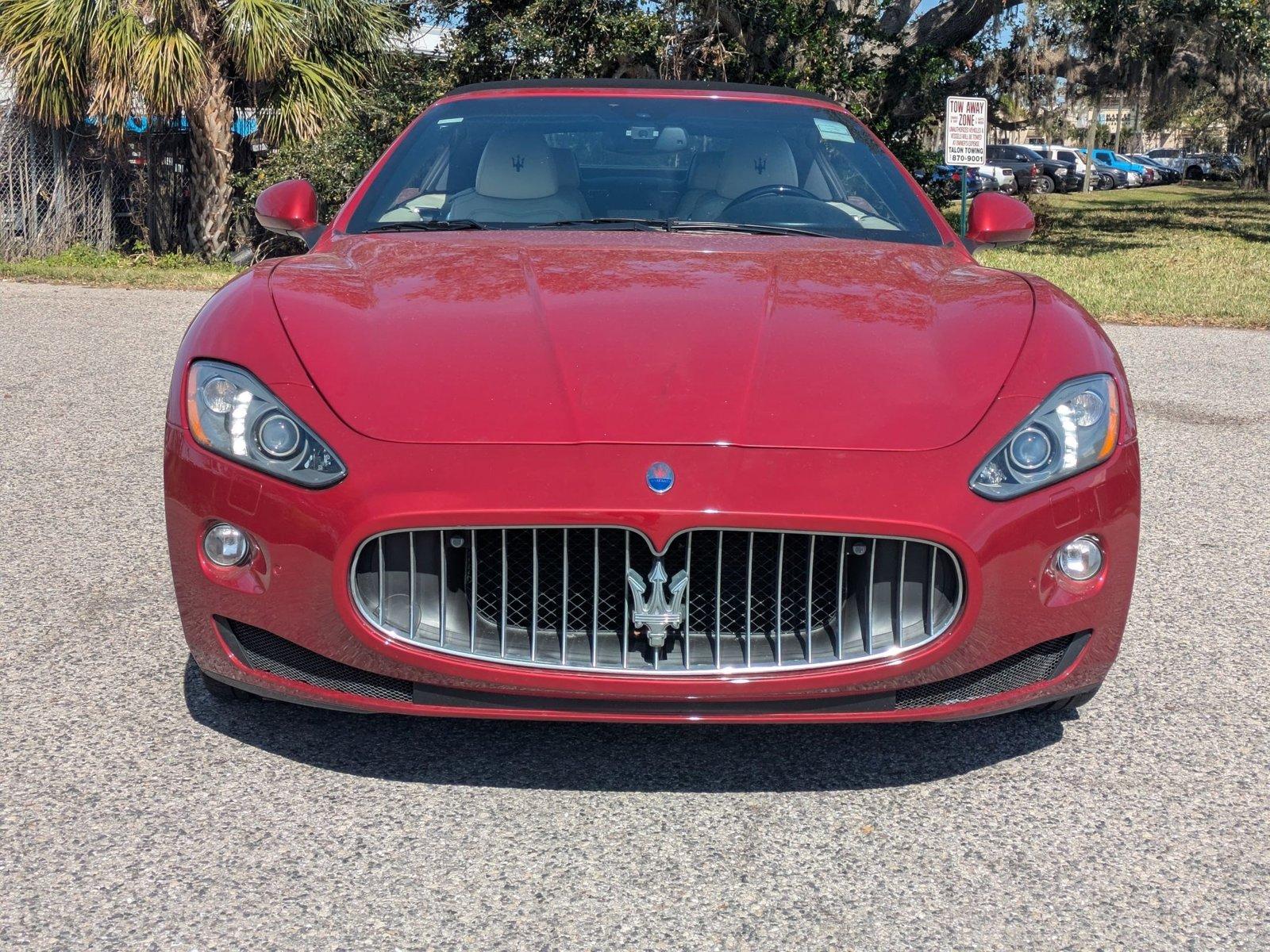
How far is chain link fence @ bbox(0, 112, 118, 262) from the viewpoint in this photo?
47.8 ft

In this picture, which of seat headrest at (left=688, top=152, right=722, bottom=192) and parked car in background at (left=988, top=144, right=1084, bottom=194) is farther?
parked car in background at (left=988, top=144, right=1084, bottom=194)

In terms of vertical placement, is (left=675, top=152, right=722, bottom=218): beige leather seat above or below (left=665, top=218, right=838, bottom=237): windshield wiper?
above

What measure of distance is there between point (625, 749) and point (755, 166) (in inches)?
74.4

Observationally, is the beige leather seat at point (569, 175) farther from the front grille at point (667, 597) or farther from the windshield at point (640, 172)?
the front grille at point (667, 597)

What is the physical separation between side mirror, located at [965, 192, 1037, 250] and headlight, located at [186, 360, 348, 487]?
2.23m

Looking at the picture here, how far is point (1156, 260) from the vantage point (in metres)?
17.4

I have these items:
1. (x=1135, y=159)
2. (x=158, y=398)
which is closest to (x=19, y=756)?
(x=158, y=398)

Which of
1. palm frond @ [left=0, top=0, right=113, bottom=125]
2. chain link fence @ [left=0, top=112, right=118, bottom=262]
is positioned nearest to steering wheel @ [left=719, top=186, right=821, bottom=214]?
palm frond @ [left=0, top=0, right=113, bottom=125]

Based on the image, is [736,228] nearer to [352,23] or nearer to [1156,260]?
[352,23]

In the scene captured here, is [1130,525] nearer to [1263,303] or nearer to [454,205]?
[454,205]

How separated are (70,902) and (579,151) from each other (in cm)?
255

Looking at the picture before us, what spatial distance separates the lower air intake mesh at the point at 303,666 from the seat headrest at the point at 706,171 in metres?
1.95

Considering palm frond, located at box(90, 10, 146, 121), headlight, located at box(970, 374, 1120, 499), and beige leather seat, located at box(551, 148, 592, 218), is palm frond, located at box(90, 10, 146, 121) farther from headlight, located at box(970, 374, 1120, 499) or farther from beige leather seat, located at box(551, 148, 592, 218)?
headlight, located at box(970, 374, 1120, 499)

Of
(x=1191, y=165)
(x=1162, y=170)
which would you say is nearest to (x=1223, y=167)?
(x=1162, y=170)
